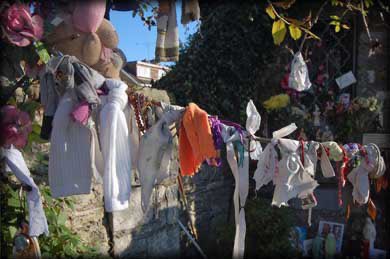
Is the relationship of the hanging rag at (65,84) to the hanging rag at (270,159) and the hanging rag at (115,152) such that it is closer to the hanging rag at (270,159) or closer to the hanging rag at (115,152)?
the hanging rag at (115,152)

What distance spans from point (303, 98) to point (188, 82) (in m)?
1.54

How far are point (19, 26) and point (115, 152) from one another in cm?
60

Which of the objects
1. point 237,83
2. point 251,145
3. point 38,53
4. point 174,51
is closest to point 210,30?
point 237,83

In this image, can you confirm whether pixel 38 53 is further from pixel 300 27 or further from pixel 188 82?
pixel 188 82

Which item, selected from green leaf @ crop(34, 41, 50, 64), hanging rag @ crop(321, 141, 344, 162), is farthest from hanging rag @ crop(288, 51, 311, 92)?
green leaf @ crop(34, 41, 50, 64)

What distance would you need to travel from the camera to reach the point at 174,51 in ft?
7.23

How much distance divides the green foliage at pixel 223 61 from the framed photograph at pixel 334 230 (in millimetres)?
1561

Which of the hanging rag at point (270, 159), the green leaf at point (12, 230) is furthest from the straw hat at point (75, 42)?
the hanging rag at point (270, 159)

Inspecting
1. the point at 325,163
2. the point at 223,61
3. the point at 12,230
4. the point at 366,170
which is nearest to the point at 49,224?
the point at 12,230

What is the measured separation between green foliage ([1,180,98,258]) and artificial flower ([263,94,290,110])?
2.98 meters

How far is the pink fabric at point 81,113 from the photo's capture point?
1.41 meters

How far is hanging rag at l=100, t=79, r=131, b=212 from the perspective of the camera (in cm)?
140

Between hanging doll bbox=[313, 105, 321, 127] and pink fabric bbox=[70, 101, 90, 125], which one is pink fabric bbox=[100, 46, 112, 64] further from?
hanging doll bbox=[313, 105, 321, 127]

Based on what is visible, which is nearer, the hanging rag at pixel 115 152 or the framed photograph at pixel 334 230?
the hanging rag at pixel 115 152
